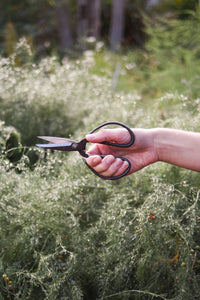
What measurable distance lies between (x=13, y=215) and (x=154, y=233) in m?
0.46

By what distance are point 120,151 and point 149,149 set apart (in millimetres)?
104

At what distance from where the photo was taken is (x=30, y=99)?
4.86 feet

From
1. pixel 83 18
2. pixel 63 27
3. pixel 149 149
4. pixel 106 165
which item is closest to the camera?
pixel 106 165

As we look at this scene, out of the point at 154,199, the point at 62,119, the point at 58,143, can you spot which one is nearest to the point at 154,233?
the point at 154,199

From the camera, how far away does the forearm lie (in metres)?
1.01

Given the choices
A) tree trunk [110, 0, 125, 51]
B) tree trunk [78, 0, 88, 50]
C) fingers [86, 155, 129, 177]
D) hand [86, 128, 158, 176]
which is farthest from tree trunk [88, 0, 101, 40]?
fingers [86, 155, 129, 177]

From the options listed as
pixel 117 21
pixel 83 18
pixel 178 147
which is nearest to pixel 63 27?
pixel 83 18

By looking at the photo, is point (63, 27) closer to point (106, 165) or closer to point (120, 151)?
point (120, 151)

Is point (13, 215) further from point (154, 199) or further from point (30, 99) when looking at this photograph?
point (30, 99)

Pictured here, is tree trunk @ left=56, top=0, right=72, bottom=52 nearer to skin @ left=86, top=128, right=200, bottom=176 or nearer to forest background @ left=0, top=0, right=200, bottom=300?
forest background @ left=0, top=0, right=200, bottom=300

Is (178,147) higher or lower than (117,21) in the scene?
higher

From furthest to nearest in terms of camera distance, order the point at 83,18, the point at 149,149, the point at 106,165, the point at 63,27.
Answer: the point at 63,27 → the point at 83,18 → the point at 149,149 → the point at 106,165

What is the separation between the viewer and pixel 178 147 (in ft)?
3.37

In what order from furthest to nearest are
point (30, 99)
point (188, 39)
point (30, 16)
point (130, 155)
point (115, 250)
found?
point (30, 16), point (188, 39), point (30, 99), point (130, 155), point (115, 250)
